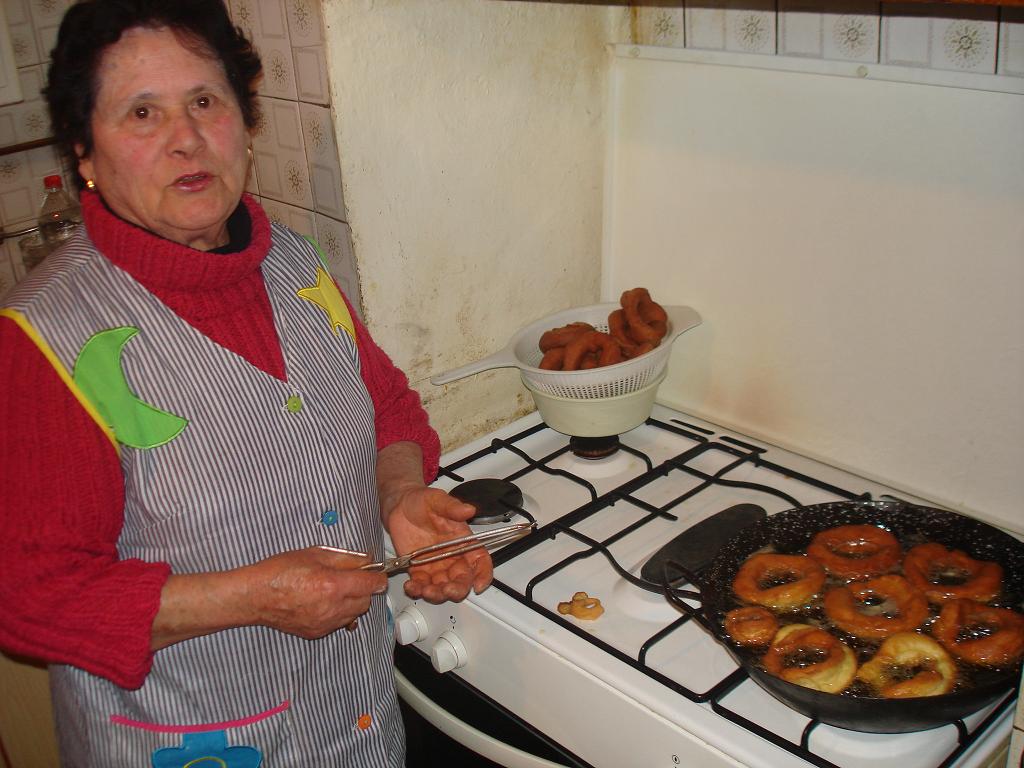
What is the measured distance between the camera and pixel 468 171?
51.6 inches

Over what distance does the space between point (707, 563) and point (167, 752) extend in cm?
59

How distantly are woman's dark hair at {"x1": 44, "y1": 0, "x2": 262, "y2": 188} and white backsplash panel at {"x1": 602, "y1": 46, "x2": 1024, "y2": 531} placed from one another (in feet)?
2.24

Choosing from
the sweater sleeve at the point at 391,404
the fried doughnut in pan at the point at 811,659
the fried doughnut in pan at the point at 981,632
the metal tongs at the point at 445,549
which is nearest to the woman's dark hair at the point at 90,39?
the sweater sleeve at the point at 391,404

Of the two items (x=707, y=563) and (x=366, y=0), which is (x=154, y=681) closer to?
(x=707, y=563)

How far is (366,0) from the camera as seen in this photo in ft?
3.69

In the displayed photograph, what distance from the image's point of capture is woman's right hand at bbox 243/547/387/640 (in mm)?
865

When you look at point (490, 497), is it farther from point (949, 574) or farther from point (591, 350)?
A: point (949, 574)

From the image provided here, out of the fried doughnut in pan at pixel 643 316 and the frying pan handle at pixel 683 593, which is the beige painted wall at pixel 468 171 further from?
the frying pan handle at pixel 683 593

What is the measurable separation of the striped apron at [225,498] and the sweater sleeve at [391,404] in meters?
0.07

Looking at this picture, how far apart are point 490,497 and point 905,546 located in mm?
497

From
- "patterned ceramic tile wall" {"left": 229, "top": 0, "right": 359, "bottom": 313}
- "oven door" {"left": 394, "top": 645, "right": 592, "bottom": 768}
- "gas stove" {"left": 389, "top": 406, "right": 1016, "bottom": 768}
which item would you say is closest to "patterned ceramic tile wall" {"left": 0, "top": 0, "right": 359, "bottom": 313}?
"patterned ceramic tile wall" {"left": 229, "top": 0, "right": 359, "bottom": 313}

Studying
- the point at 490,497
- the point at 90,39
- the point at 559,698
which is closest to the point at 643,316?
the point at 490,497

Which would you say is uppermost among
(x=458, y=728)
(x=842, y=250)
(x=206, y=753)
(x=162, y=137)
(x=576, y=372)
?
(x=162, y=137)

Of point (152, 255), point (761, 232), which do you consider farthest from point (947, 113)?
point (152, 255)
